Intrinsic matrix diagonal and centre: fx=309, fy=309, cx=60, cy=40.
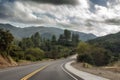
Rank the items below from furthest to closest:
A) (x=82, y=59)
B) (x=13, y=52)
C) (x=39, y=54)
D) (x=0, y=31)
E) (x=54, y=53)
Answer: (x=54, y=53) → (x=39, y=54) → (x=82, y=59) → (x=13, y=52) → (x=0, y=31)

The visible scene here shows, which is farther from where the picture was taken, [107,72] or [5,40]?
[5,40]

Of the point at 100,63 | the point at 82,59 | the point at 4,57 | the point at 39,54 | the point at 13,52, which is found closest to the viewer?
the point at 4,57

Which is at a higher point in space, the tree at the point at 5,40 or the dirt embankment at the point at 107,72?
the tree at the point at 5,40

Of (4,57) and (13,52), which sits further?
(13,52)

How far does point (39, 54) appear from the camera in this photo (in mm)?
156500

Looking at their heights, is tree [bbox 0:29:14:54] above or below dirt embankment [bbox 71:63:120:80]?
above

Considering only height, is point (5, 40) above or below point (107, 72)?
above

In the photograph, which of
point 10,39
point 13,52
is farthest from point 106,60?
point 10,39

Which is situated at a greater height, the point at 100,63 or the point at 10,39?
the point at 10,39

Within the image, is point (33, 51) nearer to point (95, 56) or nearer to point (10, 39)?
point (95, 56)

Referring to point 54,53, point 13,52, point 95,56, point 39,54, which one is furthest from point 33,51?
point 13,52

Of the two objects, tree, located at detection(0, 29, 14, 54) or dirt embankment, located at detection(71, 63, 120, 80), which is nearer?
dirt embankment, located at detection(71, 63, 120, 80)

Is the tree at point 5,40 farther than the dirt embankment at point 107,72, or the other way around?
the tree at point 5,40

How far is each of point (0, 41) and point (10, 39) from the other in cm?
251
